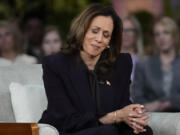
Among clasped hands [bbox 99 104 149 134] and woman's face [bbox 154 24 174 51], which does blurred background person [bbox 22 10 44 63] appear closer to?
woman's face [bbox 154 24 174 51]

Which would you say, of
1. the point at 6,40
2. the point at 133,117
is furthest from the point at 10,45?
the point at 133,117

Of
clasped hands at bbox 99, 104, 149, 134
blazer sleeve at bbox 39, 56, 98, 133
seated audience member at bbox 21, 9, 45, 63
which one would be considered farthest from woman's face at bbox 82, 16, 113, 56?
seated audience member at bbox 21, 9, 45, 63

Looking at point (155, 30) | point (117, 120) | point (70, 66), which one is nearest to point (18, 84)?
point (70, 66)

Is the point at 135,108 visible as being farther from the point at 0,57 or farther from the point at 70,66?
the point at 0,57

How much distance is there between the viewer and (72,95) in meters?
4.67

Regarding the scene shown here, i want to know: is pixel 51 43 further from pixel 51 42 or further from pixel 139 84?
pixel 139 84

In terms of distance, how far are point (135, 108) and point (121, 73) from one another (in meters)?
0.51

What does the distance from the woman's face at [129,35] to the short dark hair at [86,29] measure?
2.74 metres

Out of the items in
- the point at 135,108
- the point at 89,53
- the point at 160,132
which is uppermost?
the point at 89,53

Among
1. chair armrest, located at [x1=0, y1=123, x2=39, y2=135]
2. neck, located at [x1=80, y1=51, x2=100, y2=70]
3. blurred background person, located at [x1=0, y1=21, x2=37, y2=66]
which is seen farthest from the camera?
blurred background person, located at [x1=0, y1=21, x2=37, y2=66]

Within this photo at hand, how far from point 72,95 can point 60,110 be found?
14 cm

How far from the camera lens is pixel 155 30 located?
7.44 m

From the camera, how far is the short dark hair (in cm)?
470

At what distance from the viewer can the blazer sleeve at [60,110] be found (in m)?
4.54
